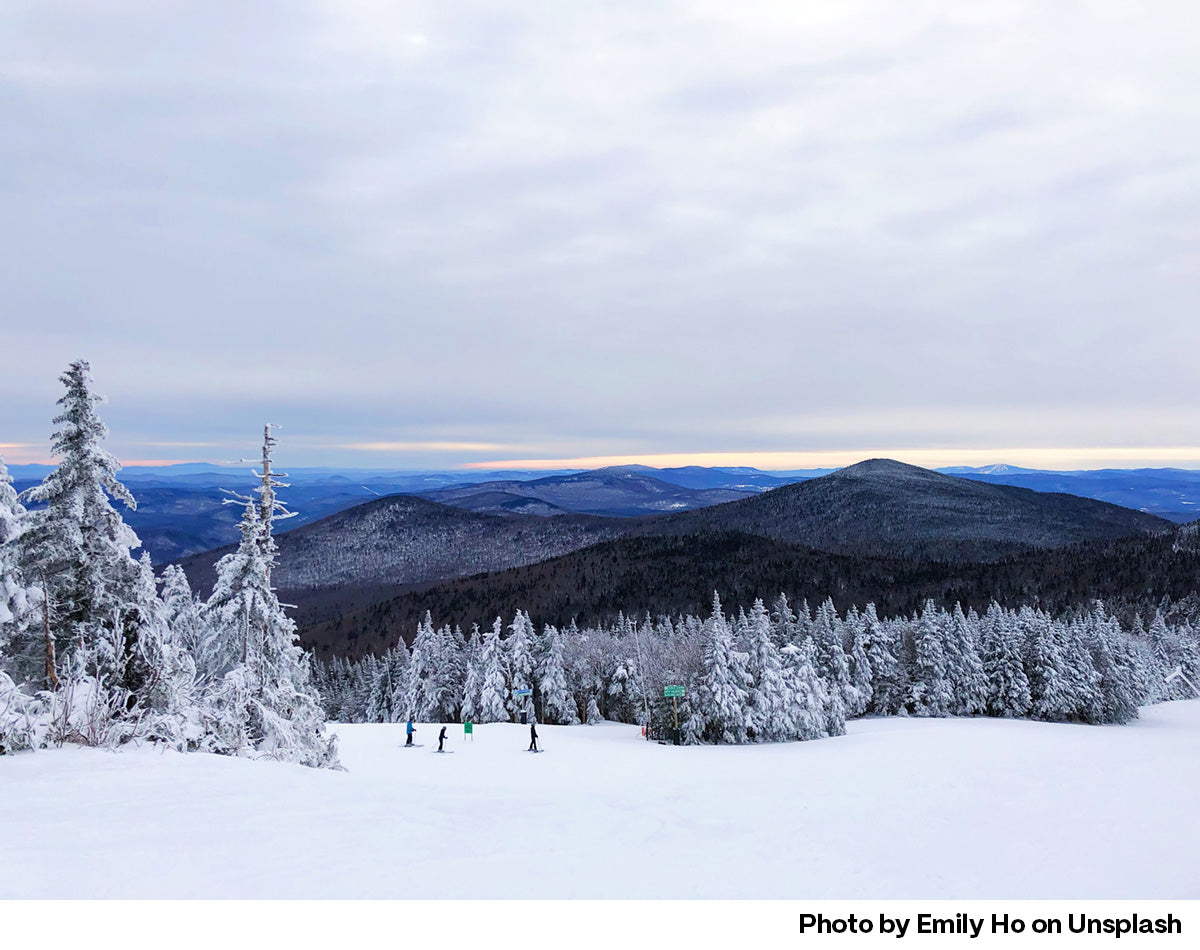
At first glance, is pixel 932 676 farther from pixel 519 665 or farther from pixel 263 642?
pixel 263 642

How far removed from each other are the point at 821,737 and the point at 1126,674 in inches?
1155

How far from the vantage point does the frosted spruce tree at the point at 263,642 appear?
52.9ft

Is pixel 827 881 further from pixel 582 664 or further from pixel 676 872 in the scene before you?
pixel 582 664

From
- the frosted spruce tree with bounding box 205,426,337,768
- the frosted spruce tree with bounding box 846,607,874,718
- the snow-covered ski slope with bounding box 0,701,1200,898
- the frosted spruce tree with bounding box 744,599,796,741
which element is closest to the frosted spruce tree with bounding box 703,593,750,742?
the frosted spruce tree with bounding box 744,599,796,741

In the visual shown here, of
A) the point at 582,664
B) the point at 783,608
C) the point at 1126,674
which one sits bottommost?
the point at 582,664

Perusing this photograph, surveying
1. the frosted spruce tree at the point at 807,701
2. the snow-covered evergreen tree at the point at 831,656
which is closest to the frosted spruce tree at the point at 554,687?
the snow-covered evergreen tree at the point at 831,656

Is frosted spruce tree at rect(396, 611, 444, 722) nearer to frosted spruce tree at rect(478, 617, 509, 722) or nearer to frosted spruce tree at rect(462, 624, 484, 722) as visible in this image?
frosted spruce tree at rect(462, 624, 484, 722)

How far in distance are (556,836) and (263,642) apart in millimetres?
12192

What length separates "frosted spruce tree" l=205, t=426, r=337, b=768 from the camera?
52.9 feet

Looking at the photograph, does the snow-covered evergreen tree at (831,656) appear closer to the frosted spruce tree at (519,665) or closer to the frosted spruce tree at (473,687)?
the frosted spruce tree at (519,665)

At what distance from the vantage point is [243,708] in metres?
15.4

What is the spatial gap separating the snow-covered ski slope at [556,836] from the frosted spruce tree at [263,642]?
17.5 ft

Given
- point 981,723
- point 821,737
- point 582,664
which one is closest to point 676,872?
point 821,737

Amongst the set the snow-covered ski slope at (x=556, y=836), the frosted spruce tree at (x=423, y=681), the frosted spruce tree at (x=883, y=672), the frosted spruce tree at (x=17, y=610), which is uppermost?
the frosted spruce tree at (x=17, y=610)
